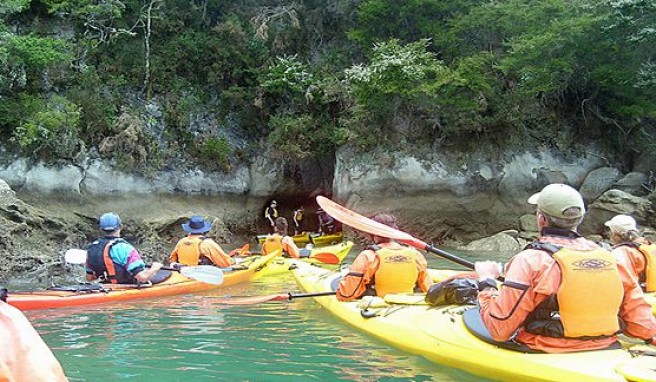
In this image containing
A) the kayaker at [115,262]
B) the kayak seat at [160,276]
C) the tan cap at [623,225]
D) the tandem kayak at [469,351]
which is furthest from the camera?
the kayak seat at [160,276]

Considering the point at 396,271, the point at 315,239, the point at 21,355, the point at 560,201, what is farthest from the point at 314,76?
the point at 21,355

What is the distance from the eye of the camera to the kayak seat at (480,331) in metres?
3.53

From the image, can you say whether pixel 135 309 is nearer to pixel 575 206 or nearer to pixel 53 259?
pixel 53 259

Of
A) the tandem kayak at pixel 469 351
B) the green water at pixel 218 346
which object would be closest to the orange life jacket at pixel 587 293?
the tandem kayak at pixel 469 351

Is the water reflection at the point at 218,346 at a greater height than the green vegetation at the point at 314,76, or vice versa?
the green vegetation at the point at 314,76

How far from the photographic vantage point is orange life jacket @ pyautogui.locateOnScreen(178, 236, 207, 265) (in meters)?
8.22

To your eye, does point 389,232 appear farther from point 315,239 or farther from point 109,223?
point 315,239

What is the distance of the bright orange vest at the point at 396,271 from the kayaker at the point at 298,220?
1288cm

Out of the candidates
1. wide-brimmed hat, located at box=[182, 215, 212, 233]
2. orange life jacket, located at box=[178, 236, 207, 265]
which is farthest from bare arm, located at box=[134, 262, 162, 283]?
wide-brimmed hat, located at box=[182, 215, 212, 233]

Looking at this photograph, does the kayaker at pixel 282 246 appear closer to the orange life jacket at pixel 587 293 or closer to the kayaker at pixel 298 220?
the kayaker at pixel 298 220

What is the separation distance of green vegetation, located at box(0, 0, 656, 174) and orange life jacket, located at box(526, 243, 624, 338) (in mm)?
12109

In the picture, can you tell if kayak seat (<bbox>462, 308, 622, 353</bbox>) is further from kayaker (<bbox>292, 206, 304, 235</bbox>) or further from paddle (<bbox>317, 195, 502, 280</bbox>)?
kayaker (<bbox>292, 206, 304, 235</bbox>)

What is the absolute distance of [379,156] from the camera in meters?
16.5

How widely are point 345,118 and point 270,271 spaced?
815 centimetres
